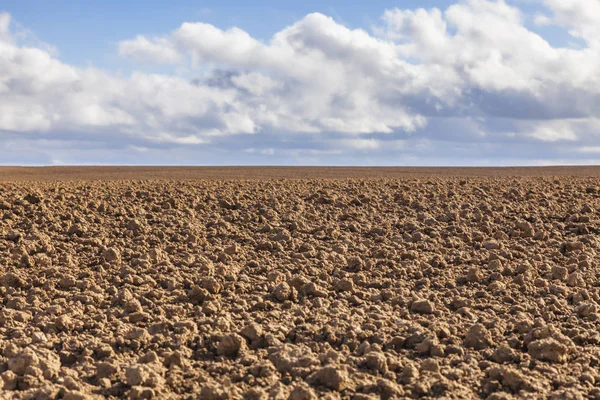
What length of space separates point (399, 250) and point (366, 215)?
2320 mm

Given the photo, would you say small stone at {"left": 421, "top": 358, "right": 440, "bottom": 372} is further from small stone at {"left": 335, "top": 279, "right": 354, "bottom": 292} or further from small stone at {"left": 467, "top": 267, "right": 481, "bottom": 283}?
small stone at {"left": 467, "top": 267, "right": 481, "bottom": 283}

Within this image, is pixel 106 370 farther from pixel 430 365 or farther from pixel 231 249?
pixel 231 249

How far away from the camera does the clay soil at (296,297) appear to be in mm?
6227

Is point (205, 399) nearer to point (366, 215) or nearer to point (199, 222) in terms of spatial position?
point (199, 222)

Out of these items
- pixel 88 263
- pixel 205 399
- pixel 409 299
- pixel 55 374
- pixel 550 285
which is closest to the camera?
pixel 205 399

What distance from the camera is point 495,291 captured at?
868 centimetres

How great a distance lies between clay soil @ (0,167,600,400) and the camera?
623 centimetres

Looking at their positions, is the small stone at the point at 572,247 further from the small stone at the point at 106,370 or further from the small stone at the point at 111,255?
the small stone at the point at 106,370

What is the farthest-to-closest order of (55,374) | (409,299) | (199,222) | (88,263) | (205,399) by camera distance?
(199,222), (88,263), (409,299), (55,374), (205,399)

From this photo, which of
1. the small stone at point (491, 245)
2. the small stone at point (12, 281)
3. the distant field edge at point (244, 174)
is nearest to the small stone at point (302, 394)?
the small stone at point (12, 281)

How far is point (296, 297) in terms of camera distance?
27.0ft

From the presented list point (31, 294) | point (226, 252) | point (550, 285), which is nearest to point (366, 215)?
point (226, 252)

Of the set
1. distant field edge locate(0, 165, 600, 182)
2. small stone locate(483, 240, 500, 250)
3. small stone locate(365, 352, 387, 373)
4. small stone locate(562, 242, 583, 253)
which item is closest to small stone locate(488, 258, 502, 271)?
small stone locate(483, 240, 500, 250)

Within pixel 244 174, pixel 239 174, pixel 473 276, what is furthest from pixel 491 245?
pixel 239 174
